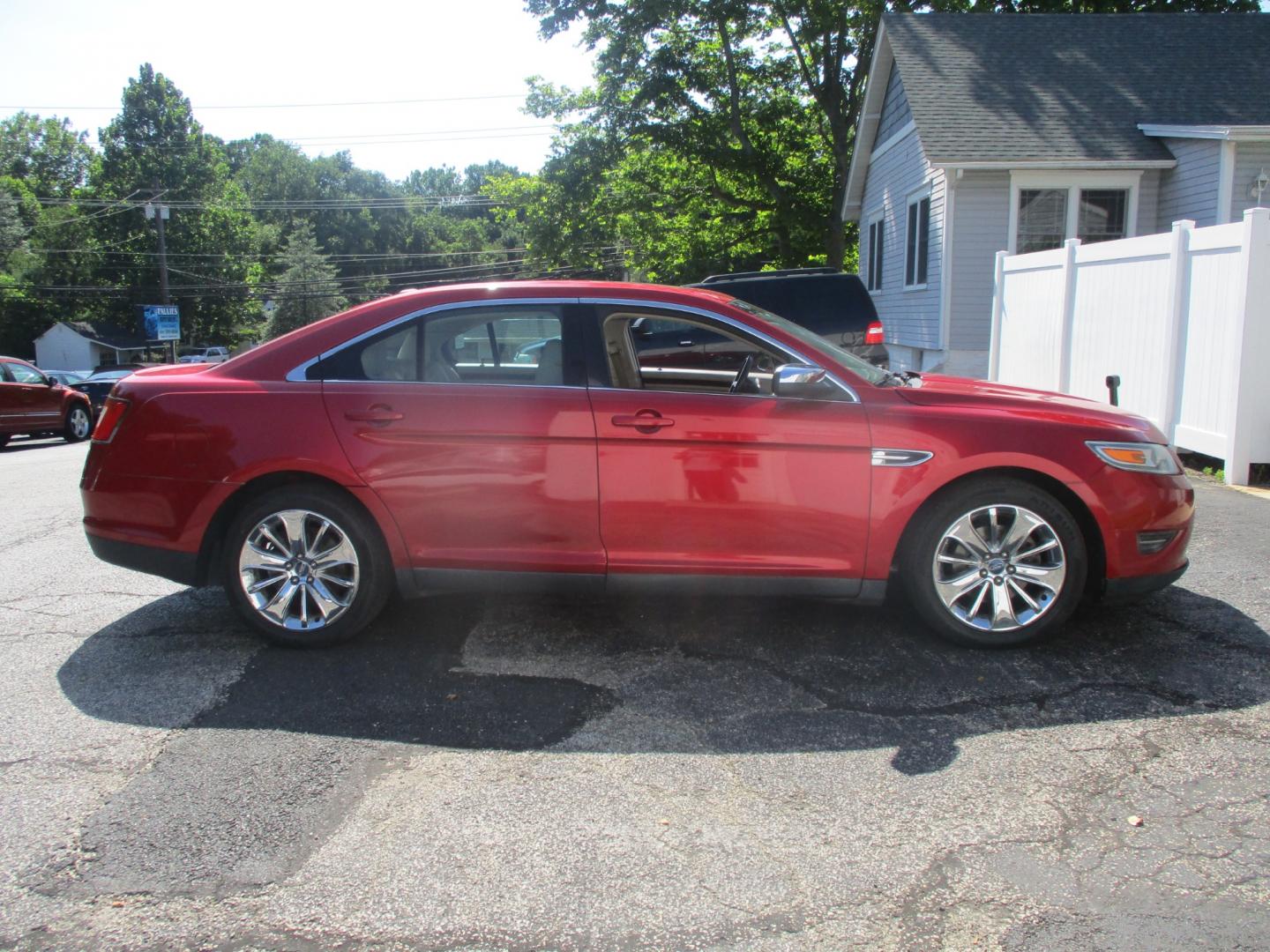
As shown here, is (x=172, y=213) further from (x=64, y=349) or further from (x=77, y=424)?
(x=77, y=424)

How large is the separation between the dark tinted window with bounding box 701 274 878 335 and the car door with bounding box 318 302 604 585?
6.64 metres

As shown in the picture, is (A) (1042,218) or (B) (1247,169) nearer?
(B) (1247,169)

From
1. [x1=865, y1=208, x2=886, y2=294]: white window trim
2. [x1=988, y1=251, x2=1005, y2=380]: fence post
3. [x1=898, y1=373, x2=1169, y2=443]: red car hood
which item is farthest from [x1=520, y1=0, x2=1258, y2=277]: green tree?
[x1=898, y1=373, x2=1169, y2=443]: red car hood

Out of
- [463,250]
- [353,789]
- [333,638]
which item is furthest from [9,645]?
[463,250]

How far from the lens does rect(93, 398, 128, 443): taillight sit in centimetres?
467

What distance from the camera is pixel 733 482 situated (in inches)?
172

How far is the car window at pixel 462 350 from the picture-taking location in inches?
181

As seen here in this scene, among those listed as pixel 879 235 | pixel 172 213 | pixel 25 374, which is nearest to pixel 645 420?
pixel 25 374

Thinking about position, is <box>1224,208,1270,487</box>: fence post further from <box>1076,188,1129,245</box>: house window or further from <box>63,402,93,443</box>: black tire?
<box>63,402,93,443</box>: black tire

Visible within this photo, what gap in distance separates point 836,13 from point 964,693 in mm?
27281

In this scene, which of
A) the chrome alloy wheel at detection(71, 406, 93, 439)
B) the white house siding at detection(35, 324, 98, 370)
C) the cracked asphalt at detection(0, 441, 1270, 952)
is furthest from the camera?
the white house siding at detection(35, 324, 98, 370)

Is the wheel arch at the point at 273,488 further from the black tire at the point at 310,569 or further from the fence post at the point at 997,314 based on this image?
the fence post at the point at 997,314

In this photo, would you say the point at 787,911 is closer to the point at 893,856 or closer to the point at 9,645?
the point at 893,856

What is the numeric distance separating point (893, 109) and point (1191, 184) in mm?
6985
